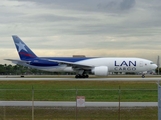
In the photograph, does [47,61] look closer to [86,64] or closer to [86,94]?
[86,64]

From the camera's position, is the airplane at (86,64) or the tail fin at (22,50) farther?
the tail fin at (22,50)

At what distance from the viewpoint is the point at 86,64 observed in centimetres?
6203

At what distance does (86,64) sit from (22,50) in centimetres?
1278

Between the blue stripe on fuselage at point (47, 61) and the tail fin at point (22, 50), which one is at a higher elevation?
the tail fin at point (22, 50)

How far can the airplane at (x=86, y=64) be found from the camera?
192 ft
